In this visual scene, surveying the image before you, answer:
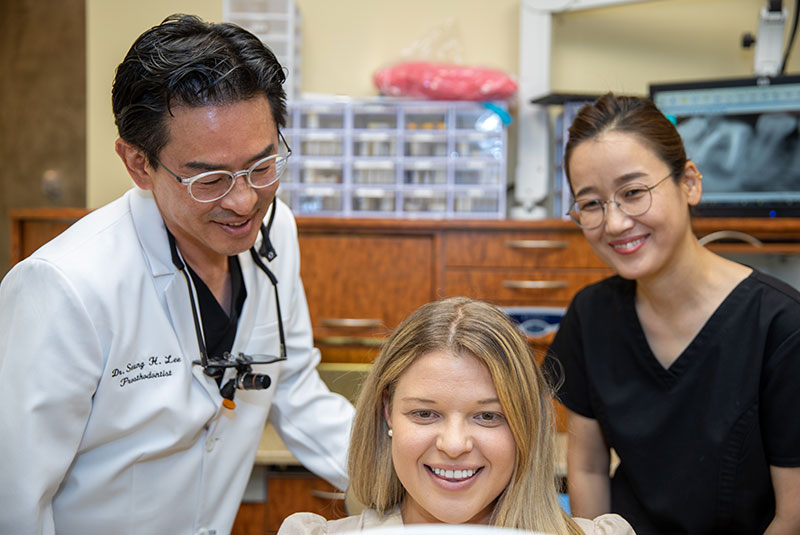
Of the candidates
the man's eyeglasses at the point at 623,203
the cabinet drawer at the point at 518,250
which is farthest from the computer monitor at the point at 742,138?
the man's eyeglasses at the point at 623,203

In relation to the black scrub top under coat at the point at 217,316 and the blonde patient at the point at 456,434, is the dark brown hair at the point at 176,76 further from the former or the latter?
the blonde patient at the point at 456,434

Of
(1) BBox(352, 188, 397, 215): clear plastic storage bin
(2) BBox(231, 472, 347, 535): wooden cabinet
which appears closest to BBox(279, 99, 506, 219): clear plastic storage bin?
(1) BBox(352, 188, 397, 215): clear plastic storage bin

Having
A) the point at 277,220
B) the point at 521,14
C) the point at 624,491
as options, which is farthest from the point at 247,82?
the point at 521,14

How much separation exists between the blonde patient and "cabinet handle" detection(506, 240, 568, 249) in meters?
1.02

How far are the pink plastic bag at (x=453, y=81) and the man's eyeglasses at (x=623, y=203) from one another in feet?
3.33

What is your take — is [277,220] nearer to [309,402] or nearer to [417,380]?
[309,402]

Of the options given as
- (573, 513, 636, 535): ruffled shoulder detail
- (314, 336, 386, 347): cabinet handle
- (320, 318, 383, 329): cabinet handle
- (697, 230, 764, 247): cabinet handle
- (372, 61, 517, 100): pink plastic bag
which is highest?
(372, 61, 517, 100): pink plastic bag

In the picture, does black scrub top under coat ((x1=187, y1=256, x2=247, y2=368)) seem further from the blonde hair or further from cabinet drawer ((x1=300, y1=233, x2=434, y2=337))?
cabinet drawer ((x1=300, y1=233, x2=434, y2=337))

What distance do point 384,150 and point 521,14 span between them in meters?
0.72

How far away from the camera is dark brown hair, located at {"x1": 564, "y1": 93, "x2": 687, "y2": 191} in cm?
131

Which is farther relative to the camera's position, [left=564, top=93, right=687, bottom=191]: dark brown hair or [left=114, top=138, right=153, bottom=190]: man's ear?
[left=564, top=93, right=687, bottom=191]: dark brown hair

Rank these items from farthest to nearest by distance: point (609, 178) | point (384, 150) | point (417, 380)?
point (384, 150)
point (609, 178)
point (417, 380)

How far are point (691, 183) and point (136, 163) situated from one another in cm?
97

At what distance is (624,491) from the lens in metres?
1.43
